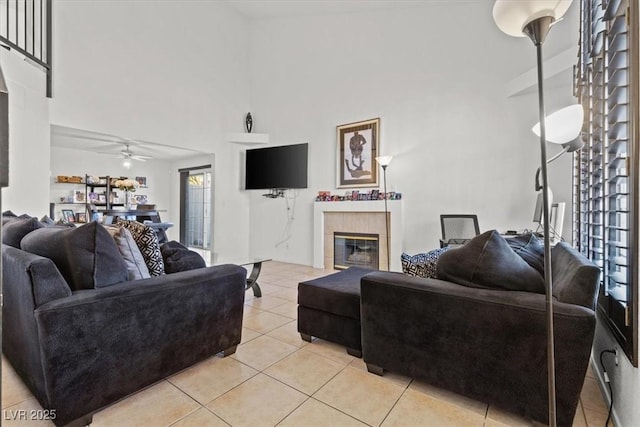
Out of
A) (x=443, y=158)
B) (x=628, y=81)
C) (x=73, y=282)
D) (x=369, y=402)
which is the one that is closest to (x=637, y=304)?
(x=628, y=81)

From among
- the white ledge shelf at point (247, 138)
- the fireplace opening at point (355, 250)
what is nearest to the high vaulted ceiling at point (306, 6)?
the white ledge shelf at point (247, 138)

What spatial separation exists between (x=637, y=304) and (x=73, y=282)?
2.46 meters

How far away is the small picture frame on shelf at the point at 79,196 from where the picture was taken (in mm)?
5681

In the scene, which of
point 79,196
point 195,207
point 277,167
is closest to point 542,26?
point 277,167

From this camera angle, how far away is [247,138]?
577 centimetres

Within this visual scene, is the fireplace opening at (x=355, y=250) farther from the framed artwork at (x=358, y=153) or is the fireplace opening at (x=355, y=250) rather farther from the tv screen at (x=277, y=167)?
the tv screen at (x=277, y=167)

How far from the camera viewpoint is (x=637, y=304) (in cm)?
123

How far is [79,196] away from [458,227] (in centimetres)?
637

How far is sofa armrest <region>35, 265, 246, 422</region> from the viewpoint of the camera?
1372 mm

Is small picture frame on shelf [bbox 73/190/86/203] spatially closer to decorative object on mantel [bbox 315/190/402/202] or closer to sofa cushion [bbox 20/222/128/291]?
decorative object on mantel [bbox 315/190/402/202]

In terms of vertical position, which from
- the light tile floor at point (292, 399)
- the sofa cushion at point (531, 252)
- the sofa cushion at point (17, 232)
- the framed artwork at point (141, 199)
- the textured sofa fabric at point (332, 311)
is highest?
the framed artwork at point (141, 199)

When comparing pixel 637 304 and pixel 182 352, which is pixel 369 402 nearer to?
pixel 182 352

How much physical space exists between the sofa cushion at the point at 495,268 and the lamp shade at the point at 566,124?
3.57 ft

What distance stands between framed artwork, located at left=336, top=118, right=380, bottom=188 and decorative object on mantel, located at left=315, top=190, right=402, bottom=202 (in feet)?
0.43
